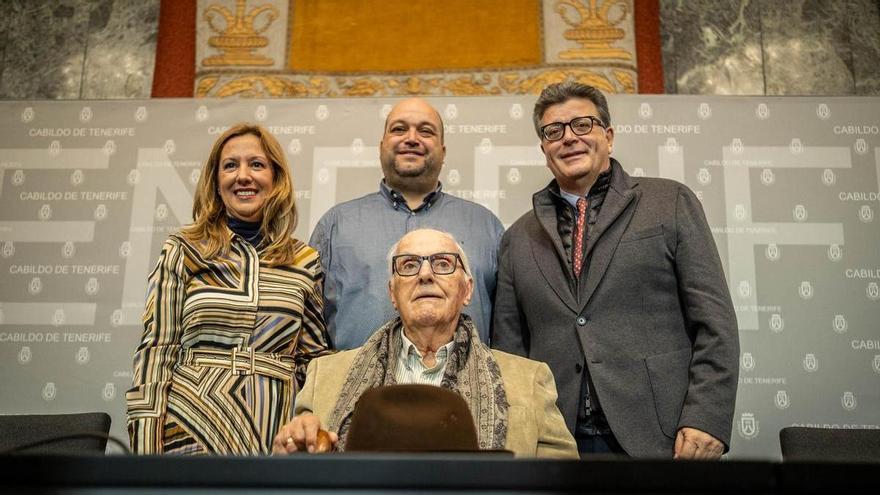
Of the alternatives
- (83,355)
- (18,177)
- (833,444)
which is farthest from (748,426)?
(18,177)

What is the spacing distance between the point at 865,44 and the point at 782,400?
1929mm

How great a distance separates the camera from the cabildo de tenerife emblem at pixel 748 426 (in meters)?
3.42

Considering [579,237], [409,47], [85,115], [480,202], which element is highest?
[409,47]

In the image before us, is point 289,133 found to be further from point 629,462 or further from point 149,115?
point 629,462

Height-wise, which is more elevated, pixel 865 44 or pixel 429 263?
pixel 865 44

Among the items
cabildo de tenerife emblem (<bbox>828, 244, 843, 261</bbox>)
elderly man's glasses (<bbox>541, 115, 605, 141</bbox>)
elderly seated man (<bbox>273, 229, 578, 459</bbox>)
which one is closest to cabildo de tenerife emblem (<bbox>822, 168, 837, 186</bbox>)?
cabildo de tenerife emblem (<bbox>828, 244, 843, 261</bbox>)

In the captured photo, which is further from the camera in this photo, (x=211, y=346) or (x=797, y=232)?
(x=797, y=232)

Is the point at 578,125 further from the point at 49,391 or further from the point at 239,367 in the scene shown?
the point at 49,391

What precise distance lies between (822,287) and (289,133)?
2.30 meters

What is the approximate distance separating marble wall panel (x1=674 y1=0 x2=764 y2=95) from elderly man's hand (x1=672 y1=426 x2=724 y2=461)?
7.74ft

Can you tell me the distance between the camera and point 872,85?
13.9ft

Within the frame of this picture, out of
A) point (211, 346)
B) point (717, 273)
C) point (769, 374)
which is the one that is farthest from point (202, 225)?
point (769, 374)

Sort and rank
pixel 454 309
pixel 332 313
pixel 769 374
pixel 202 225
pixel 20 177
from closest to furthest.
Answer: pixel 454 309, pixel 202 225, pixel 332 313, pixel 769 374, pixel 20 177

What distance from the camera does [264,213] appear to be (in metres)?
2.77
